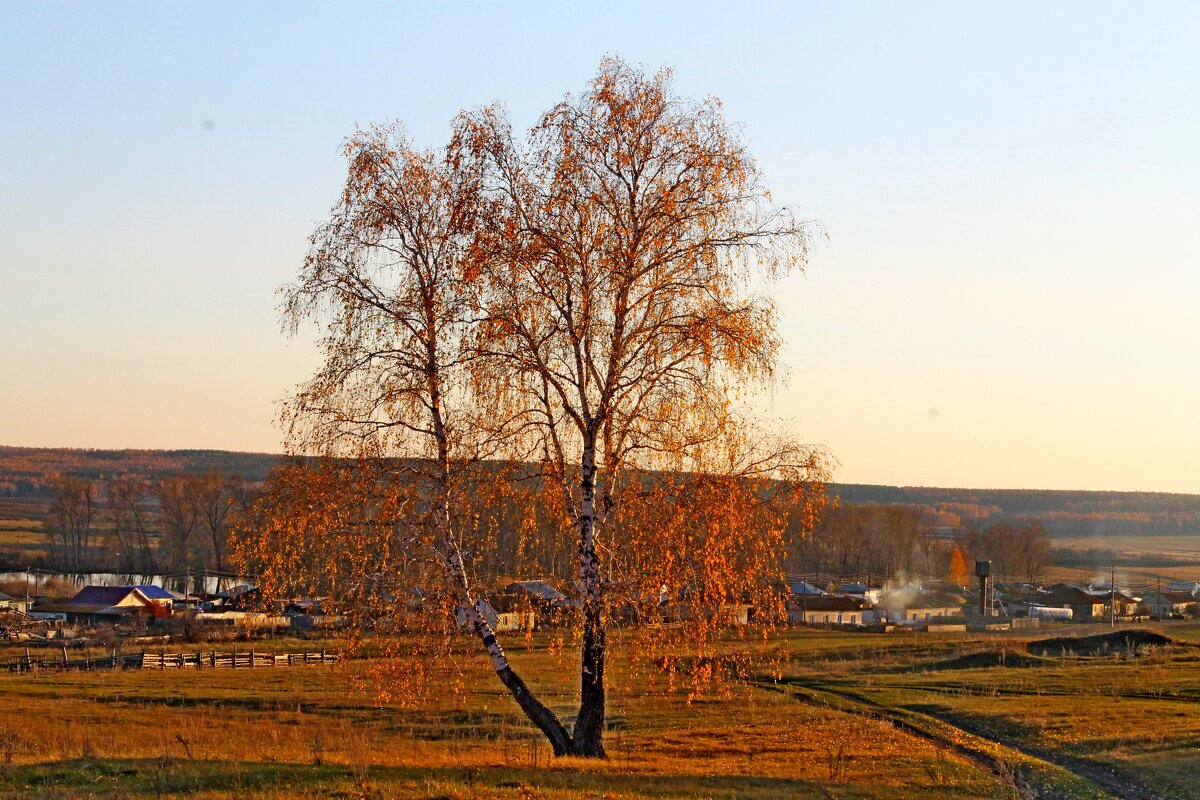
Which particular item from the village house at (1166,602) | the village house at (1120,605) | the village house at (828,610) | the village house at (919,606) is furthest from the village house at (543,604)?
the village house at (1120,605)

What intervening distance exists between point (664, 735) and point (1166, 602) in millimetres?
115887

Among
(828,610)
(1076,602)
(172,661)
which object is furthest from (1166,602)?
(172,661)

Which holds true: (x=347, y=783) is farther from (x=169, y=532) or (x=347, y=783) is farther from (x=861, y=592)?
(x=169, y=532)

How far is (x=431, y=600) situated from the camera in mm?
21875

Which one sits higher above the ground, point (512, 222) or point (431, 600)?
point (512, 222)

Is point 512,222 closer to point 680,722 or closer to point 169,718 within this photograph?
point 680,722

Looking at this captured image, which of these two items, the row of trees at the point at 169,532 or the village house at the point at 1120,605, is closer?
the village house at the point at 1120,605

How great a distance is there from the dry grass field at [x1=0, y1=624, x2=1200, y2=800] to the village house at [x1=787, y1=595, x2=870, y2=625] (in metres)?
45.9

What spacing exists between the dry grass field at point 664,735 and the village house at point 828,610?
45931 mm

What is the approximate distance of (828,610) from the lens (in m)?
112

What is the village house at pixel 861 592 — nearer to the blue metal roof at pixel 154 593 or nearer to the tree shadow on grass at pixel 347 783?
the blue metal roof at pixel 154 593

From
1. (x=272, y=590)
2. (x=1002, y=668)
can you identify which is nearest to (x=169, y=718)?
(x=272, y=590)

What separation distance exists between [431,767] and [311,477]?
5.76m

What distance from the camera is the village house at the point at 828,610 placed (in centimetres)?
10754
